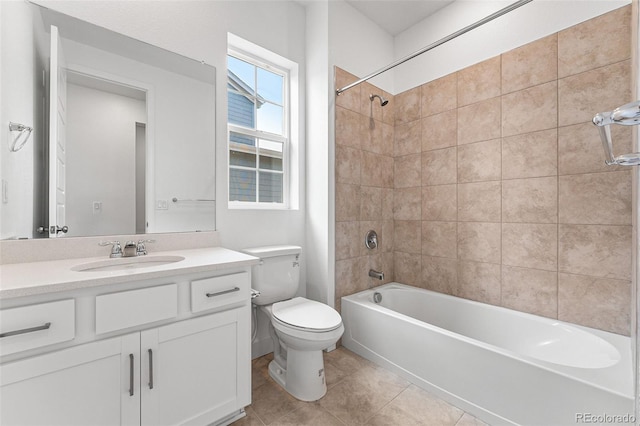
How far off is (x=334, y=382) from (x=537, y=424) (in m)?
1.03

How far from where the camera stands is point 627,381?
113cm

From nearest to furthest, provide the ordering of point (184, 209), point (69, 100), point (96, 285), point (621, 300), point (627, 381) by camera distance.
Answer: point (96, 285) < point (627, 381) < point (69, 100) < point (621, 300) < point (184, 209)

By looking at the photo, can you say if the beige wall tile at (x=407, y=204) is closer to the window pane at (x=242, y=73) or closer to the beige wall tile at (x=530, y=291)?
the beige wall tile at (x=530, y=291)

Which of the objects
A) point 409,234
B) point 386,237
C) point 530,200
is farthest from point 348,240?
point 530,200

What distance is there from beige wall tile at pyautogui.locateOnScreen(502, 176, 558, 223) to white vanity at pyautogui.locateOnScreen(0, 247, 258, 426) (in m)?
1.80

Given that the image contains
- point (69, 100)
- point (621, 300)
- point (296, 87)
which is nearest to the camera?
point (69, 100)

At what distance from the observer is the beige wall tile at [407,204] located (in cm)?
249

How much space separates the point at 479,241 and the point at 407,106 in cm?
135

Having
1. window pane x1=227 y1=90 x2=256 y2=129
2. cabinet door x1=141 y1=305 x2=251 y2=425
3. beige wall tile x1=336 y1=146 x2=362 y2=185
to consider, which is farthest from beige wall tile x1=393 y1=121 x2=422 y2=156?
cabinet door x1=141 y1=305 x2=251 y2=425

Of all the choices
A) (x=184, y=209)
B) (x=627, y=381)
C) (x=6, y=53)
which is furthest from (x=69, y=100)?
(x=627, y=381)

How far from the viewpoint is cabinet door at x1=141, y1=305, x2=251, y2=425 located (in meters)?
1.11

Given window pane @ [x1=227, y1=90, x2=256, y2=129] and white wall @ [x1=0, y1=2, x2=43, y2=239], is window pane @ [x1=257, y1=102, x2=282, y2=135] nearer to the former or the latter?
window pane @ [x1=227, y1=90, x2=256, y2=129]

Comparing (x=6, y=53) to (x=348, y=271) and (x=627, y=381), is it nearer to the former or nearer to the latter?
(x=348, y=271)

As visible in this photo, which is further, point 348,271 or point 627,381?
point 348,271
